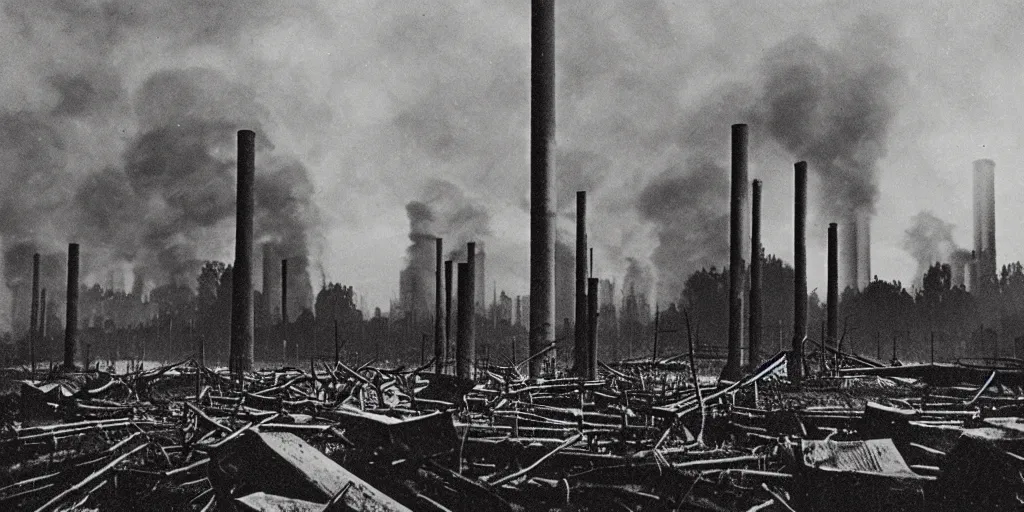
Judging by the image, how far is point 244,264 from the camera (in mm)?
18766

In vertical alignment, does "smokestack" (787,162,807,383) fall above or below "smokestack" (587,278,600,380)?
above

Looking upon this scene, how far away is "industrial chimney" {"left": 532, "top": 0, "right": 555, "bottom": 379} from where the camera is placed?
50.4ft

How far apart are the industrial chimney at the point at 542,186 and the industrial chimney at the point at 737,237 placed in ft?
20.2

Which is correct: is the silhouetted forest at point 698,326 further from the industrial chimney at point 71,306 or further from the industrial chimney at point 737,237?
the industrial chimney at point 737,237

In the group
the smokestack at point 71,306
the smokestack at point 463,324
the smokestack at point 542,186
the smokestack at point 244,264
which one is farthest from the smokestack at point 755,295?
the smokestack at point 71,306

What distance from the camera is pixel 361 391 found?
8.70 meters

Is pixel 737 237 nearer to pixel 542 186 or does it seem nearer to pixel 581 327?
pixel 542 186

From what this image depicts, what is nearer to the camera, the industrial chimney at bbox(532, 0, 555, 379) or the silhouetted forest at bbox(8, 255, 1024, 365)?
the industrial chimney at bbox(532, 0, 555, 379)

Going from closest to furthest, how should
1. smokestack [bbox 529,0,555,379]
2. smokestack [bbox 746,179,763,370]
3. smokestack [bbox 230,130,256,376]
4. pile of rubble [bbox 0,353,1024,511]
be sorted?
pile of rubble [bbox 0,353,1024,511] < smokestack [bbox 529,0,555,379] < smokestack [bbox 230,130,256,376] < smokestack [bbox 746,179,763,370]

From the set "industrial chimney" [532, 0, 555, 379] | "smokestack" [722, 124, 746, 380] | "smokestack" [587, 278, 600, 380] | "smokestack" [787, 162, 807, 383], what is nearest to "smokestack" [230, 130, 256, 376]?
"industrial chimney" [532, 0, 555, 379]

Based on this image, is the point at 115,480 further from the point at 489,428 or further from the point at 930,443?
the point at 930,443

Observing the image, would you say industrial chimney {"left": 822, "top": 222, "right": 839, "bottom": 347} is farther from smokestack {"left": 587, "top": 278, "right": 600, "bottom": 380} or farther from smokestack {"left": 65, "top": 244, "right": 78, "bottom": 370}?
smokestack {"left": 65, "top": 244, "right": 78, "bottom": 370}

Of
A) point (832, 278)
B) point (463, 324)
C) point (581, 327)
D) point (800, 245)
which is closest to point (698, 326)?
point (832, 278)

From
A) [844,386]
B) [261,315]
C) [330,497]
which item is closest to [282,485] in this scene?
[330,497]
